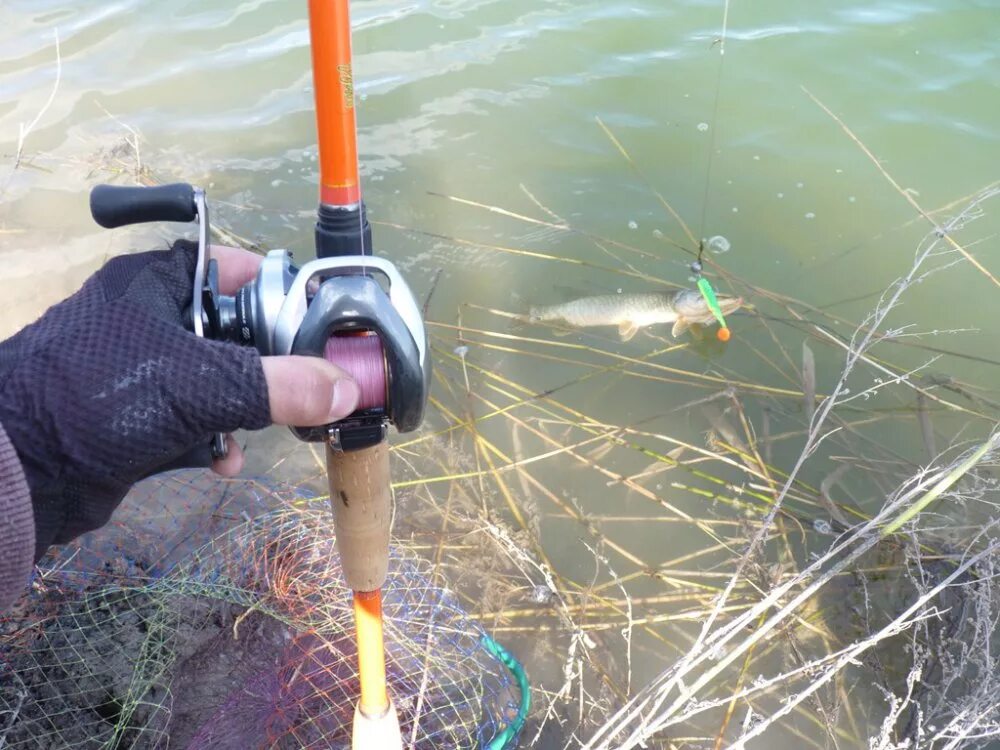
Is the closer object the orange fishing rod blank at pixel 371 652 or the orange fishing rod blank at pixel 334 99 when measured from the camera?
the orange fishing rod blank at pixel 334 99

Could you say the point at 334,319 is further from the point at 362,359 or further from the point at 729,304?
the point at 729,304

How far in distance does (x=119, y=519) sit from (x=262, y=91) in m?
3.87

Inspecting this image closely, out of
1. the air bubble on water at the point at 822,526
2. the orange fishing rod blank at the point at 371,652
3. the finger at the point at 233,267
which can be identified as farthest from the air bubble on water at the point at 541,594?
the finger at the point at 233,267

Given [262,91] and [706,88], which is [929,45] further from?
[262,91]

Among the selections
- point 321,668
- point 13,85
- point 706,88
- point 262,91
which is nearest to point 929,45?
point 706,88

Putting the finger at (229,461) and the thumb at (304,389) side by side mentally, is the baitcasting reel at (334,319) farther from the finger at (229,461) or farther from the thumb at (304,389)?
the finger at (229,461)

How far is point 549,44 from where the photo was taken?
6.19m

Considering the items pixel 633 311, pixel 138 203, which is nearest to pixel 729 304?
pixel 633 311

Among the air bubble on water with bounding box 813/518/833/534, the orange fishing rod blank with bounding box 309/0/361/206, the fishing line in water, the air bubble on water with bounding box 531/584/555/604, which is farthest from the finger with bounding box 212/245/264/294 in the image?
the fishing line in water

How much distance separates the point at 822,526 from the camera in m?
3.26

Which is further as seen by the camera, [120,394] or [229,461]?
[229,461]

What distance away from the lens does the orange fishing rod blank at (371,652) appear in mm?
1816

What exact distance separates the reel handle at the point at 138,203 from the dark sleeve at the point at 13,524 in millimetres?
520

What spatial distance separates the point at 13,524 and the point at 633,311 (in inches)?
129
